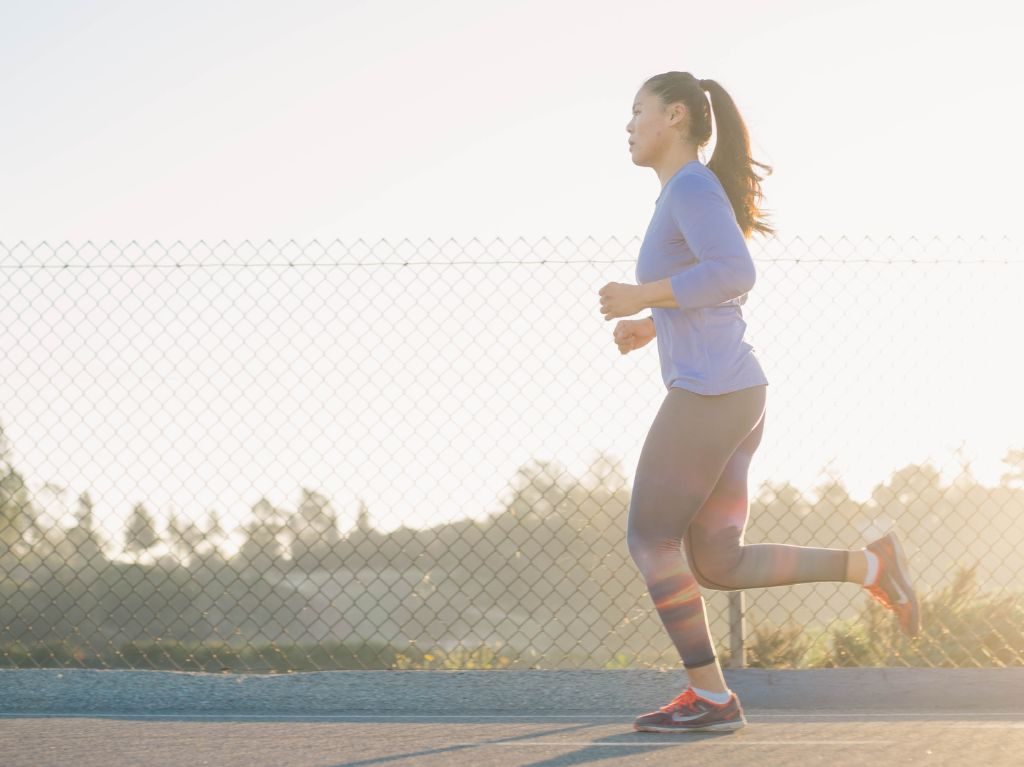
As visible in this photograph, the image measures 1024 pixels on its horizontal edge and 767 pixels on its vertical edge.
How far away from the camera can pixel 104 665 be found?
4746mm

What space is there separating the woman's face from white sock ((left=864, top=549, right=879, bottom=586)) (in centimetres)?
123

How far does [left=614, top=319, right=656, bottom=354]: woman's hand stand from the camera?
352 cm

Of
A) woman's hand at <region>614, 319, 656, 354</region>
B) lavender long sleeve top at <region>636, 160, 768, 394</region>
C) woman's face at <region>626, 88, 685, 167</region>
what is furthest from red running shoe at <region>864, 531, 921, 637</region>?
woman's face at <region>626, 88, 685, 167</region>

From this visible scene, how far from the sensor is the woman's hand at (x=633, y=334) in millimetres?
3516

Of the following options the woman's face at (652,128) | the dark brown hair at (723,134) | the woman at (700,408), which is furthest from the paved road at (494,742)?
the woman's face at (652,128)

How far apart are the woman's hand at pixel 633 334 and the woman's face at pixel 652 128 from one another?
1.48ft

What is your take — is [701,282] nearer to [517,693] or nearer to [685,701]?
[685,701]

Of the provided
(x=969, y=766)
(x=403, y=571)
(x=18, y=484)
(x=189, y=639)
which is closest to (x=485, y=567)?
(x=403, y=571)

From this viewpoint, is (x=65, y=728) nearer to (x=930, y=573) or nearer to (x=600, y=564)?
(x=600, y=564)

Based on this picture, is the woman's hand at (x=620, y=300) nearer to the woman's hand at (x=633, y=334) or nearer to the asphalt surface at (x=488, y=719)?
the woman's hand at (x=633, y=334)

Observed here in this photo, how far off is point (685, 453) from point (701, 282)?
17.0 inches

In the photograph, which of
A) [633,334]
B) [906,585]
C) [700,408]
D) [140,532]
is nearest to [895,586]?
[906,585]

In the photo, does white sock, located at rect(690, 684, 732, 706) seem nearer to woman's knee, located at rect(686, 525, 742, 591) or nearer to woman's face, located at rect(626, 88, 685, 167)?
woman's knee, located at rect(686, 525, 742, 591)

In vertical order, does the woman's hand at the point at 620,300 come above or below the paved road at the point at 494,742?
above
